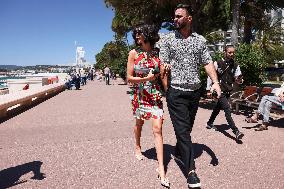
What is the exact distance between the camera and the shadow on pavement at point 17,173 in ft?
14.7

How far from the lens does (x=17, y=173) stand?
4.87 meters

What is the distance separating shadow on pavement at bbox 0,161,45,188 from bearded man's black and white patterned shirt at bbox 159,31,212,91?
7.00ft

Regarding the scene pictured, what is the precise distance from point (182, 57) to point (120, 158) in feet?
6.51

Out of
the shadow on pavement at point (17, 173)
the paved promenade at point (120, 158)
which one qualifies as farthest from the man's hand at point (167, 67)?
the shadow on pavement at point (17, 173)

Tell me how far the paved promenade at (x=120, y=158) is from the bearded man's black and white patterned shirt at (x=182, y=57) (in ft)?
3.94

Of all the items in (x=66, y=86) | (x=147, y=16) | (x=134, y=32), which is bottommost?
(x=66, y=86)

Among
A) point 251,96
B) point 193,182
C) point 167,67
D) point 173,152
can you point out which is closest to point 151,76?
point 167,67

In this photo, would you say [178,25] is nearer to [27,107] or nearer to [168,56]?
[168,56]

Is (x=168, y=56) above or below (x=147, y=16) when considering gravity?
below

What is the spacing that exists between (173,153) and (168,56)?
1997 millimetres

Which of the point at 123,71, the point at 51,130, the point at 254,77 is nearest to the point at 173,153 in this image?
the point at 51,130

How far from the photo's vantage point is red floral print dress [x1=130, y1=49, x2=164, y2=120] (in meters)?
4.61

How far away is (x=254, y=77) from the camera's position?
458 inches

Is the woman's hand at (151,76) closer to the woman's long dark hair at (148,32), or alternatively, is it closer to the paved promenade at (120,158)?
the woman's long dark hair at (148,32)
